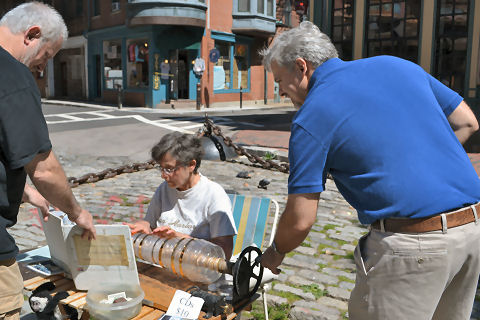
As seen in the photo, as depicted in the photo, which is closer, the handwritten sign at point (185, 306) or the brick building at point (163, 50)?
the handwritten sign at point (185, 306)

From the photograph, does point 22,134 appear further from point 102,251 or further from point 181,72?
point 181,72

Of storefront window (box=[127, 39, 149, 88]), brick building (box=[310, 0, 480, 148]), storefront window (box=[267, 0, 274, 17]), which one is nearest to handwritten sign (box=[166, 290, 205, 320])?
brick building (box=[310, 0, 480, 148])

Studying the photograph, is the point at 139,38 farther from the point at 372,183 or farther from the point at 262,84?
the point at 372,183

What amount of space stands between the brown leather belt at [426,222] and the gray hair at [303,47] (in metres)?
0.81

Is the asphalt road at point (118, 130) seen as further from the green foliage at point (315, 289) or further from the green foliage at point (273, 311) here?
the green foliage at point (273, 311)

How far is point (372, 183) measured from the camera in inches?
82.5

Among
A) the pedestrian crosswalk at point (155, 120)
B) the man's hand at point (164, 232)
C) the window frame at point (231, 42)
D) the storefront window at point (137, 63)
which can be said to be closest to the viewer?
the man's hand at point (164, 232)

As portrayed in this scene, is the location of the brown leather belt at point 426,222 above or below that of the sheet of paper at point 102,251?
above

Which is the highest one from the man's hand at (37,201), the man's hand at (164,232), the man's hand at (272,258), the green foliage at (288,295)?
the man's hand at (37,201)

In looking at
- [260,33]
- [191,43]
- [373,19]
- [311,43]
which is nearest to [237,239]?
[311,43]

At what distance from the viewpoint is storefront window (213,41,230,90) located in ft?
89.8

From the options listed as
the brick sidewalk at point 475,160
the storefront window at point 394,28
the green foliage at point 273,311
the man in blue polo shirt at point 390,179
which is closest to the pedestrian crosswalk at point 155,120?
the storefront window at point 394,28

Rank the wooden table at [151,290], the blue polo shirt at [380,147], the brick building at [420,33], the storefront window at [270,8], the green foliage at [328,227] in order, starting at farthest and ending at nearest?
the storefront window at [270,8], the brick building at [420,33], the green foliage at [328,227], the wooden table at [151,290], the blue polo shirt at [380,147]

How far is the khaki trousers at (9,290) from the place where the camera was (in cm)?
212
